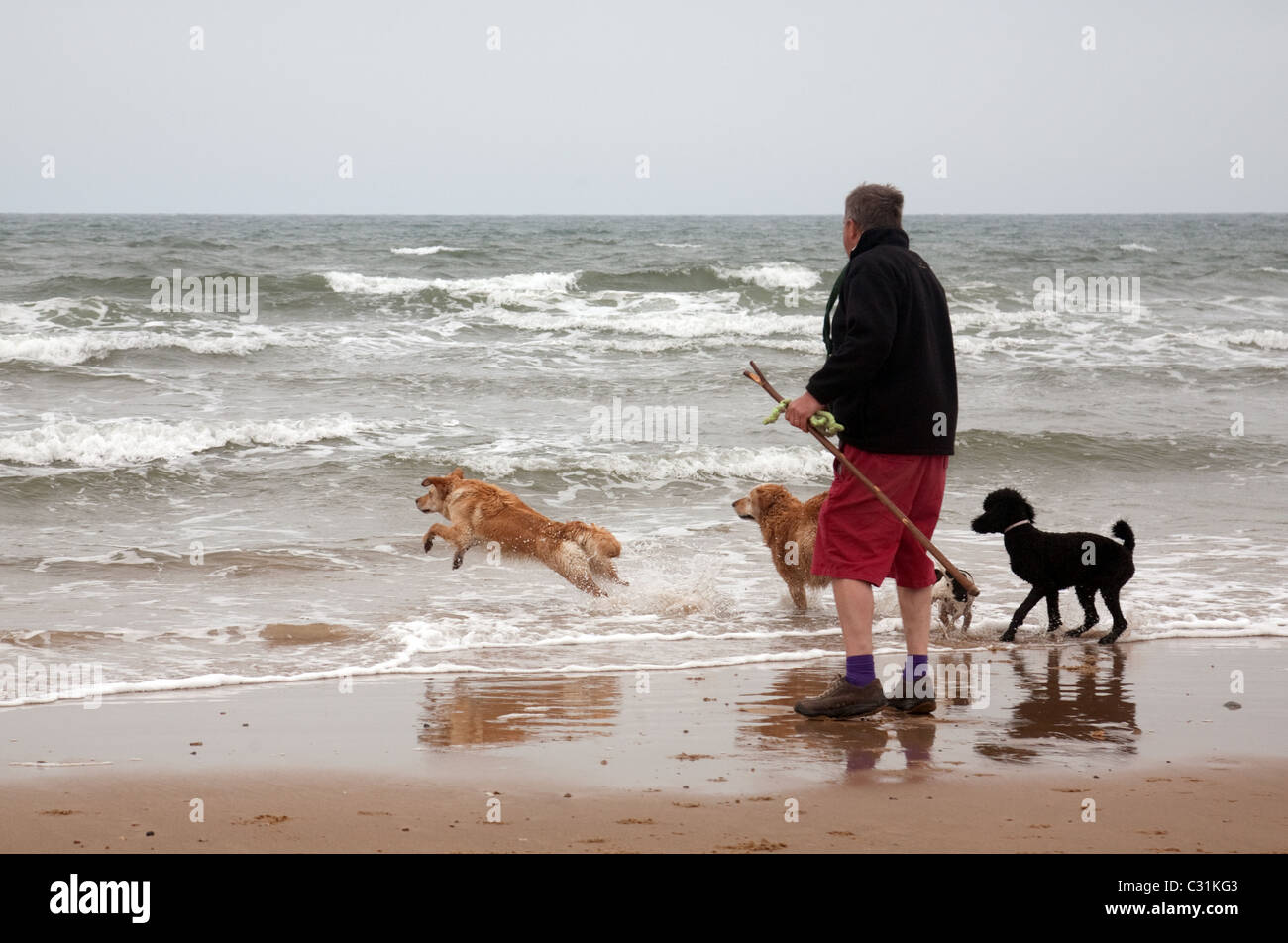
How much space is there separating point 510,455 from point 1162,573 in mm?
6720

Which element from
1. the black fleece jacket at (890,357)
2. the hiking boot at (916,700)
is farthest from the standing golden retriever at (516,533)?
the black fleece jacket at (890,357)

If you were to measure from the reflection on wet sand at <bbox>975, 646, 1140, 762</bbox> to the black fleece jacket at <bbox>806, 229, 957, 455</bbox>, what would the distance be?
50.4 inches

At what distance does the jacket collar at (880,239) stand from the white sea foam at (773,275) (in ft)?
76.1

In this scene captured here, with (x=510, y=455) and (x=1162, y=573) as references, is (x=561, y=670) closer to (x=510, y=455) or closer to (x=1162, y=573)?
(x=1162, y=573)

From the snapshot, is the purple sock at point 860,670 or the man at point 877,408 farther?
the purple sock at point 860,670

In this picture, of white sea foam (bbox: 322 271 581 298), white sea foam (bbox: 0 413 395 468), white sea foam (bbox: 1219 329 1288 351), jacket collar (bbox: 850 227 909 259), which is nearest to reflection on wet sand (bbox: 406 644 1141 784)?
jacket collar (bbox: 850 227 909 259)

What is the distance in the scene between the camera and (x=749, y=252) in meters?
38.6

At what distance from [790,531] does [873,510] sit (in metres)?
2.89

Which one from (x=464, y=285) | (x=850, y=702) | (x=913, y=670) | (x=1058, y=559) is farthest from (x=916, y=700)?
(x=464, y=285)

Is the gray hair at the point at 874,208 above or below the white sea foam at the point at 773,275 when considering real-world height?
below

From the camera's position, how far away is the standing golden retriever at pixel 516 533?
26.0 ft

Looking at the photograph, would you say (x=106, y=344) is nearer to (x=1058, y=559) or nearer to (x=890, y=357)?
(x=1058, y=559)

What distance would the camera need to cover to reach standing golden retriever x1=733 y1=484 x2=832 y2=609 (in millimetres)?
7637

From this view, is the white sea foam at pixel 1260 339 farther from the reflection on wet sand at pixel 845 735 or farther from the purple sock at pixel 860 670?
the purple sock at pixel 860 670
